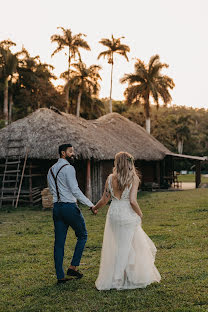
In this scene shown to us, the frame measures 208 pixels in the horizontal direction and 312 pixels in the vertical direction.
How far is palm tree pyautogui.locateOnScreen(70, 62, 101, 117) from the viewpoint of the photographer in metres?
42.3

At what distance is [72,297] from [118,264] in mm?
720

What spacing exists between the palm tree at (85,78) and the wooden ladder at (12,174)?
2526cm

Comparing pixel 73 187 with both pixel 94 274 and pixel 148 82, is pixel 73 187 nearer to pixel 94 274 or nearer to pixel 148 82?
pixel 94 274

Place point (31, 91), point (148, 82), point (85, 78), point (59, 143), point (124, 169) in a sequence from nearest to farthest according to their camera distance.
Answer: point (124, 169) < point (59, 143) < point (148, 82) < point (31, 91) < point (85, 78)

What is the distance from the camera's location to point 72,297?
16.1 ft

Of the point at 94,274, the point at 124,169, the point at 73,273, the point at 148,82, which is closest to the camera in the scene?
the point at 124,169

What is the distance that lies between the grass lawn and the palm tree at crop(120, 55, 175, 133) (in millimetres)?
25146

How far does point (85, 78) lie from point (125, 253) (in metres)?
39.0

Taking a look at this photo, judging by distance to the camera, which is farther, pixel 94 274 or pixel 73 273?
pixel 94 274

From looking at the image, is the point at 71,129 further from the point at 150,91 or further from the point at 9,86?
the point at 9,86

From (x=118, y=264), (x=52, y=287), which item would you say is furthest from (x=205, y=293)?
(x=52, y=287)

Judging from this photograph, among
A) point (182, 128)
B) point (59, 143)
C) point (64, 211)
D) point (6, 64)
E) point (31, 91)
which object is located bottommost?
point (64, 211)

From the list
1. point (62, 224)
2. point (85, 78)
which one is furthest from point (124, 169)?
point (85, 78)

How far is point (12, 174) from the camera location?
17.8 m
